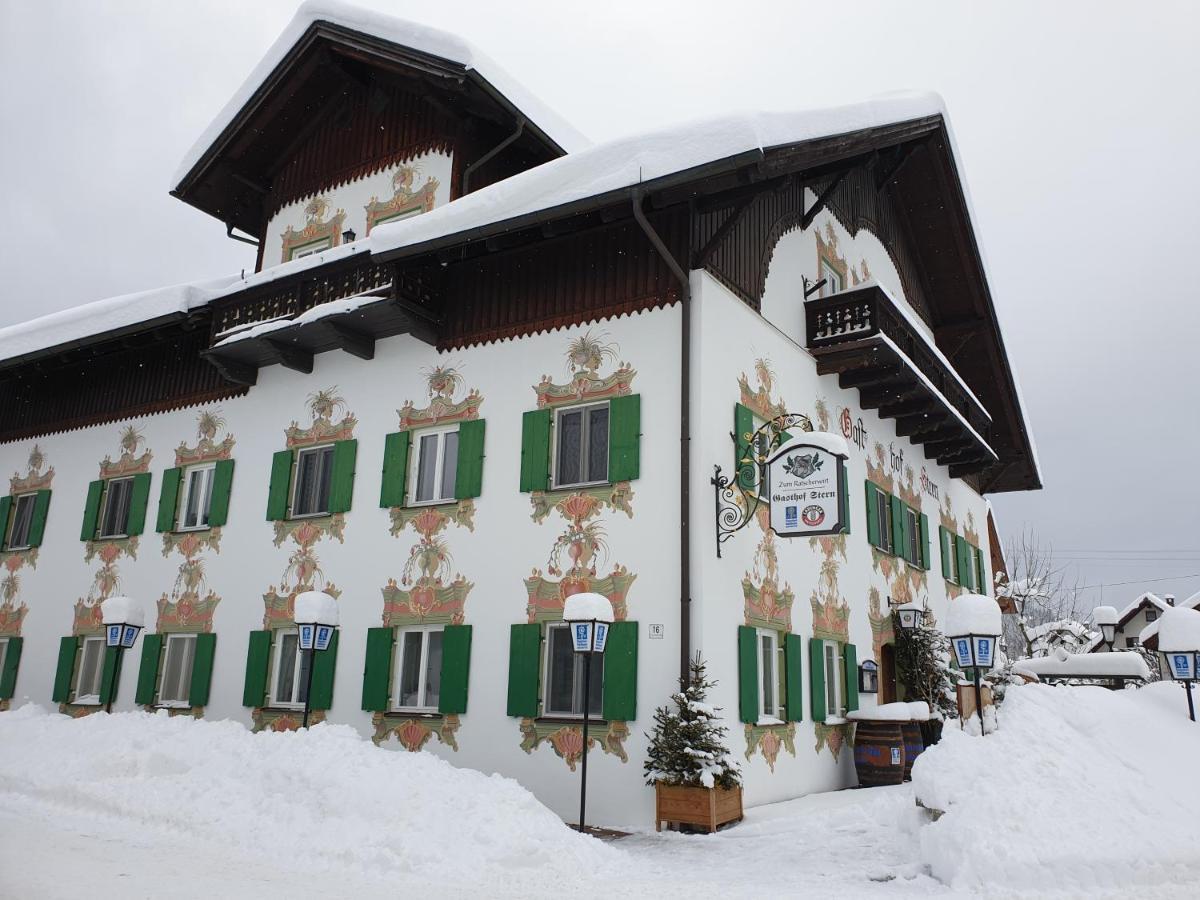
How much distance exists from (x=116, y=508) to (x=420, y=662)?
744 cm

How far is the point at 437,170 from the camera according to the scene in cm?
1514

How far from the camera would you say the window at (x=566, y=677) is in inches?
436

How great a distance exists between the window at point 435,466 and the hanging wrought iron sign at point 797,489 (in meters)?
3.77

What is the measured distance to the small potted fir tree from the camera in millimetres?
9547

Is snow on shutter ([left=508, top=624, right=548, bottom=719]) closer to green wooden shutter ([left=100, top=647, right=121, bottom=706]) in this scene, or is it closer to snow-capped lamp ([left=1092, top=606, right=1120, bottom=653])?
green wooden shutter ([left=100, top=647, right=121, bottom=706])

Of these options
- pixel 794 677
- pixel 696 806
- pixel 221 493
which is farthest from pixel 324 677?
pixel 794 677

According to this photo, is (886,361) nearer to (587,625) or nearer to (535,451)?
(535,451)

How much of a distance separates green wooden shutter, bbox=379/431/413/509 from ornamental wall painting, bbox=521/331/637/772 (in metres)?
2.16

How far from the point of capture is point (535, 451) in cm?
1202

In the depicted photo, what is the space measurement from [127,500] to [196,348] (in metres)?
2.81

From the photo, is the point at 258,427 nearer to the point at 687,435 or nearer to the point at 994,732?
the point at 687,435

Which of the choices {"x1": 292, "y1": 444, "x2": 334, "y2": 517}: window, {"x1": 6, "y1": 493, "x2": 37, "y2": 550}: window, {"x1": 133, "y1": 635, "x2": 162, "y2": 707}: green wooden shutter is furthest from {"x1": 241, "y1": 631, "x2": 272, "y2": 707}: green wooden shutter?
{"x1": 6, "y1": 493, "x2": 37, "y2": 550}: window

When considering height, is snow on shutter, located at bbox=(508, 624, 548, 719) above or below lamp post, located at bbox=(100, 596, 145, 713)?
below

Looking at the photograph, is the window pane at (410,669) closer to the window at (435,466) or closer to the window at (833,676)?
the window at (435,466)
